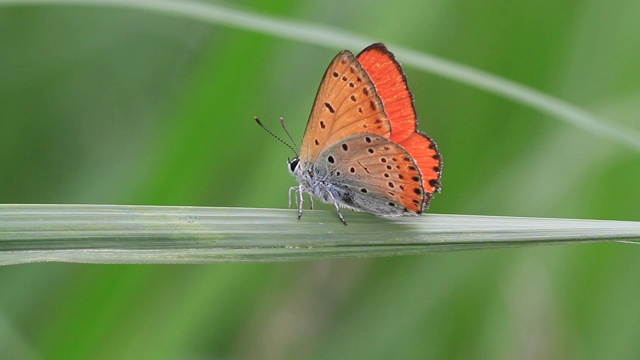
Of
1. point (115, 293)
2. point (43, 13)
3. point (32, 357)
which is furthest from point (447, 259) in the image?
point (43, 13)

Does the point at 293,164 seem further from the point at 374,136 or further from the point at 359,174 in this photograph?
the point at 374,136

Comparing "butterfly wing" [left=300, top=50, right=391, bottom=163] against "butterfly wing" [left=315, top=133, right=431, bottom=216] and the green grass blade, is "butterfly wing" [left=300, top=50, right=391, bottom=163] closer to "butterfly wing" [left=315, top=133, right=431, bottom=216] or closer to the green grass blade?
"butterfly wing" [left=315, top=133, right=431, bottom=216]

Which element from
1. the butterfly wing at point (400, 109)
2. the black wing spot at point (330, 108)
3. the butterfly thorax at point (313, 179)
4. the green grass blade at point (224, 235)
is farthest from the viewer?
the butterfly thorax at point (313, 179)

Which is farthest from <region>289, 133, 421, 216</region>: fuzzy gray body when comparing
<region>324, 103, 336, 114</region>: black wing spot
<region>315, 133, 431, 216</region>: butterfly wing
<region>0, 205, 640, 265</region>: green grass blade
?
<region>0, 205, 640, 265</region>: green grass blade

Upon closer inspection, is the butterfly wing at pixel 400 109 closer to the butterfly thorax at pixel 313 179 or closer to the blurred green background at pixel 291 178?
the butterfly thorax at pixel 313 179

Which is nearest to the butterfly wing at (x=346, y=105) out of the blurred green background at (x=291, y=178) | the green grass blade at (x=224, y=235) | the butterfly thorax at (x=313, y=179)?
the butterfly thorax at (x=313, y=179)
